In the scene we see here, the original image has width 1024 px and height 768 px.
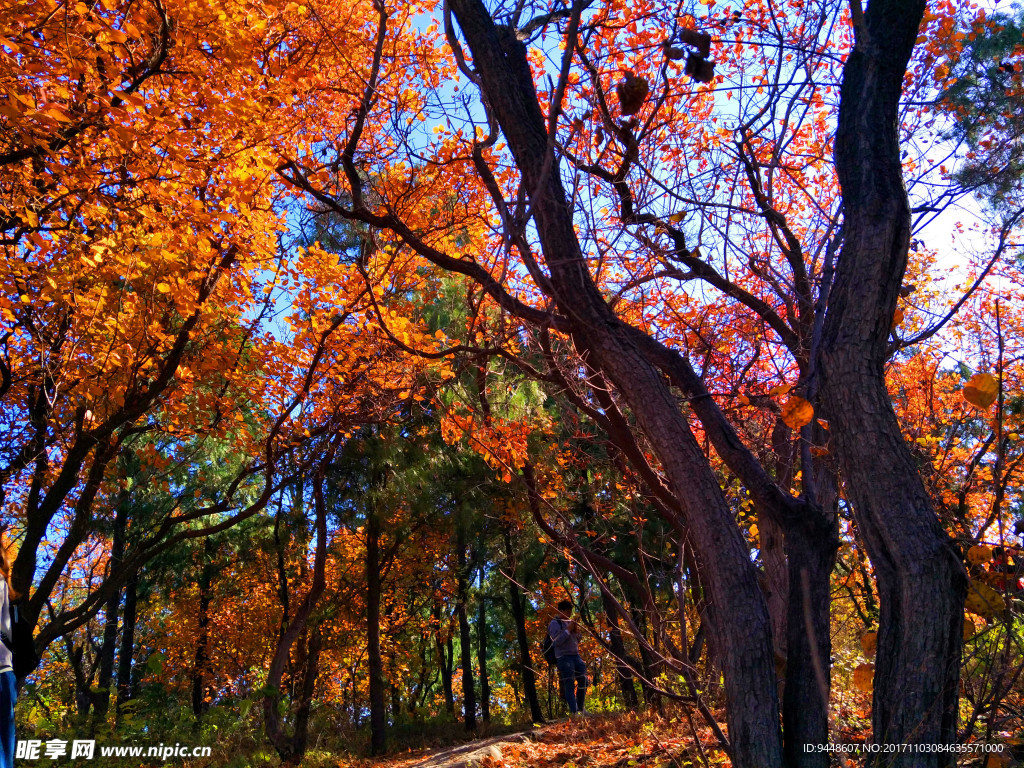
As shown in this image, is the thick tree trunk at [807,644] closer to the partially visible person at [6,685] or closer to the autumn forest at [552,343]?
the autumn forest at [552,343]

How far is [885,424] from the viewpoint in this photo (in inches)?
95.3

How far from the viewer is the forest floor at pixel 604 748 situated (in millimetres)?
4945

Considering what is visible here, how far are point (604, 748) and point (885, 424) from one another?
4.90 meters

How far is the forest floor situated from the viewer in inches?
195

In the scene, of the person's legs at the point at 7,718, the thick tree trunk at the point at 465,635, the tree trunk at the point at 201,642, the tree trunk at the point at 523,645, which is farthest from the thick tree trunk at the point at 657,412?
the tree trunk at the point at 201,642

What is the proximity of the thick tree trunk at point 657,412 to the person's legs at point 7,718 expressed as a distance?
120 inches

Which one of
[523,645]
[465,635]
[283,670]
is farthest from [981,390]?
[465,635]

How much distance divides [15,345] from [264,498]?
8.50 feet

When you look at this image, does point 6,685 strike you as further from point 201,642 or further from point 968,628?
point 201,642

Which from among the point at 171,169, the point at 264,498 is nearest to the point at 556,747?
the point at 264,498

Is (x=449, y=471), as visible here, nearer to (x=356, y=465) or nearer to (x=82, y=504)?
(x=356, y=465)

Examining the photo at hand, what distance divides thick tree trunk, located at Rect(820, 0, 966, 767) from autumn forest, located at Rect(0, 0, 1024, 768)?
0.04 ft

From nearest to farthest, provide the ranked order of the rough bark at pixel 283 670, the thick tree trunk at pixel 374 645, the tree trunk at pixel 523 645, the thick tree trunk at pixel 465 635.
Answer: the rough bark at pixel 283 670 → the thick tree trunk at pixel 374 645 → the tree trunk at pixel 523 645 → the thick tree trunk at pixel 465 635

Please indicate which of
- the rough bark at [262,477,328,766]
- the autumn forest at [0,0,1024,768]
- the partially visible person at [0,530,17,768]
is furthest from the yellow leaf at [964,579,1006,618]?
the rough bark at [262,477,328,766]
